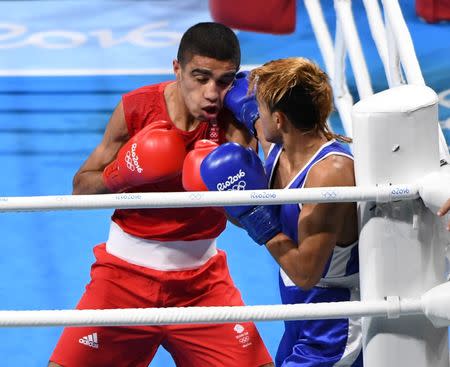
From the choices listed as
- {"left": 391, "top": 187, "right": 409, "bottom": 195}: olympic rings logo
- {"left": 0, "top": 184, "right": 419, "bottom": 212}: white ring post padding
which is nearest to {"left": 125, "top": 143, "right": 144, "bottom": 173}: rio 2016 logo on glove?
{"left": 0, "top": 184, "right": 419, "bottom": 212}: white ring post padding

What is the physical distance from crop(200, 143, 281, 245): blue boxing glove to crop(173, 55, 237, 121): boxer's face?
1.26 ft

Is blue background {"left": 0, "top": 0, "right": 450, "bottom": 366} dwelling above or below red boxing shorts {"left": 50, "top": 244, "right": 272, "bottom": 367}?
below

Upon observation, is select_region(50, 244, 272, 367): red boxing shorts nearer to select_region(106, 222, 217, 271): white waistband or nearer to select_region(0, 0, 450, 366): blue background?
select_region(106, 222, 217, 271): white waistband

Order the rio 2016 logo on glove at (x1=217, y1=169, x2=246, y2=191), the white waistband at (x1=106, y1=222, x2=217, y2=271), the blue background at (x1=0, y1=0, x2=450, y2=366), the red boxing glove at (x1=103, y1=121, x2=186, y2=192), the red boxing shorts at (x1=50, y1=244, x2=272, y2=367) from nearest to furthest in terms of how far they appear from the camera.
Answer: the rio 2016 logo on glove at (x1=217, y1=169, x2=246, y2=191) < the red boxing glove at (x1=103, y1=121, x2=186, y2=192) < the red boxing shorts at (x1=50, y1=244, x2=272, y2=367) < the white waistband at (x1=106, y1=222, x2=217, y2=271) < the blue background at (x1=0, y1=0, x2=450, y2=366)

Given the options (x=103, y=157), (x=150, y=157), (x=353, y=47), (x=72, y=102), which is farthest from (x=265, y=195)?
(x=72, y=102)

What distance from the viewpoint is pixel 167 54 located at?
686 cm

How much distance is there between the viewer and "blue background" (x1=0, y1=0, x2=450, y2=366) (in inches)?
169

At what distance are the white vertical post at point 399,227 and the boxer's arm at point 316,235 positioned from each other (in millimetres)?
230

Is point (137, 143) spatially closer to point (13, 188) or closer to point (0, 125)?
point (13, 188)

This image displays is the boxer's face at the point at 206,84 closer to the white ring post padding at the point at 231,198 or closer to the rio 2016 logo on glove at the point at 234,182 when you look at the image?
the rio 2016 logo on glove at the point at 234,182

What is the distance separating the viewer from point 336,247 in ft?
8.08

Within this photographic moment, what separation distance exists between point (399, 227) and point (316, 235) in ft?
1.10

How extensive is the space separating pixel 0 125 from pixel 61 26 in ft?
A: 5.66

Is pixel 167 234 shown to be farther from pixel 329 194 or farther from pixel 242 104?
pixel 329 194
